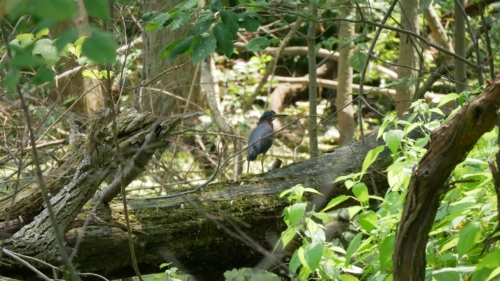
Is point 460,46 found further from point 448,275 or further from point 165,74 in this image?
point 448,275

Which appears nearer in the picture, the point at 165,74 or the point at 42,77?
the point at 42,77

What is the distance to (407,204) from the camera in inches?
60.0

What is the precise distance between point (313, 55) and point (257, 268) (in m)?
2.24

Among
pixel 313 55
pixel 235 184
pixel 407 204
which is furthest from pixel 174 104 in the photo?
pixel 407 204

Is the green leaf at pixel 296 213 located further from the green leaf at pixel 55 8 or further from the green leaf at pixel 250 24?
the green leaf at pixel 250 24

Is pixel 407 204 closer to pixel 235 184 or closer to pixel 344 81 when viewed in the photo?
pixel 235 184

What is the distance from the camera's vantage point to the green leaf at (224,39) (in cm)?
271

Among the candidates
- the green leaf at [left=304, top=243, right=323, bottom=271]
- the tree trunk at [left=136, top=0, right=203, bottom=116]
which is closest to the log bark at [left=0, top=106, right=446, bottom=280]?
the green leaf at [left=304, top=243, right=323, bottom=271]

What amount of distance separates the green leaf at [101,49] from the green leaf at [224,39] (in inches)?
70.7

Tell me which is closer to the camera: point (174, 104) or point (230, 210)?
point (230, 210)

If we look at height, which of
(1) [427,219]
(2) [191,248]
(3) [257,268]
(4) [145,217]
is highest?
(1) [427,219]

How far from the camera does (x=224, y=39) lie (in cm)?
272

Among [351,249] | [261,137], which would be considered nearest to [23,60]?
[351,249]

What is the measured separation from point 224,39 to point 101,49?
183cm
